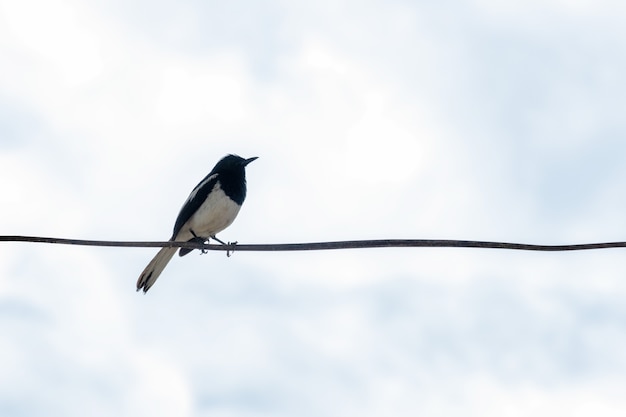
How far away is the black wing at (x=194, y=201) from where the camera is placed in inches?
394

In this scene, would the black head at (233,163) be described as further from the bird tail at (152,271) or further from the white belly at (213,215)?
the bird tail at (152,271)

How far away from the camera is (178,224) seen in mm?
10141

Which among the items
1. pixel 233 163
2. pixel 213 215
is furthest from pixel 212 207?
pixel 233 163

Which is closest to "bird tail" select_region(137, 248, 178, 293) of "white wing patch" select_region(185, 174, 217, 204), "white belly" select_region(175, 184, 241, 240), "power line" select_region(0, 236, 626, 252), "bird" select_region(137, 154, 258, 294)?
"bird" select_region(137, 154, 258, 294)

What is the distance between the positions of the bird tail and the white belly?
0.52m

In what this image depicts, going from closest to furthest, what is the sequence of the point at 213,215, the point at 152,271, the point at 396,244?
the point at 396,244
the point at 152,271
the point at 213,215

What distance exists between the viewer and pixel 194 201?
10.1m

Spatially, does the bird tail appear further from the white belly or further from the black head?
the black head

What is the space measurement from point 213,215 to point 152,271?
0.90 m

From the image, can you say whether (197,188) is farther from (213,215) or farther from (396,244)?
(396,244)

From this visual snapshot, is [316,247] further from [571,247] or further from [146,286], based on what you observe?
[146,286]

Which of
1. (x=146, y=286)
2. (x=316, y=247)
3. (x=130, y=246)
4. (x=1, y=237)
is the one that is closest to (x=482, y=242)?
(x=316, y=247)

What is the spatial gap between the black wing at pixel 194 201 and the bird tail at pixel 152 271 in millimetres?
552

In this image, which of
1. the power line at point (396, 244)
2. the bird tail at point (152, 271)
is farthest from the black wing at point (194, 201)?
the power line at point (396, 244)
